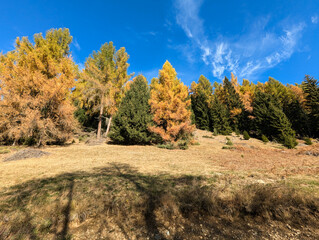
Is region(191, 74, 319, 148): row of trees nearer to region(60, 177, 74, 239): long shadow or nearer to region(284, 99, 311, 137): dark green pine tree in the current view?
region(284, 99, 311, 137): dark green pine tree

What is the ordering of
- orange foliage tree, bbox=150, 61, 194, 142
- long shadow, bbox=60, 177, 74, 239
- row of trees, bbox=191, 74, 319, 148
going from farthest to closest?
1. row of trees, bbox=191, 74, 319, 148
2. orange foliage tree, bbox=150, 61, 194, 142
3. long shadow, bbox=60, 177, 74, 239

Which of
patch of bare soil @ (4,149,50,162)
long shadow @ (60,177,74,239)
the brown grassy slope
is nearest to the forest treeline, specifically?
patch of bare soil @ (4,149,50,162)

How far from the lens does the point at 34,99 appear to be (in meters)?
11.7

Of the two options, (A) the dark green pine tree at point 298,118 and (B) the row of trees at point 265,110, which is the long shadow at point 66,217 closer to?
(B) the row of trees at point 265,110

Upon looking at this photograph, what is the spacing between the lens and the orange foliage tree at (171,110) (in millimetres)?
14320

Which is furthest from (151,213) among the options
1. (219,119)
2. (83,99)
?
(219,119)

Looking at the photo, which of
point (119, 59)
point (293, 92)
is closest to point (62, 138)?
point (119, 59)

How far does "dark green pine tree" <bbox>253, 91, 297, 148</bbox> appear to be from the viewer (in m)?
21.5

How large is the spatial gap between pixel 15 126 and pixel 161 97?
1373 cm

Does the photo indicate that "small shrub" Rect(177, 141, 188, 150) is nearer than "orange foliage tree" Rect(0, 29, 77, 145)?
No

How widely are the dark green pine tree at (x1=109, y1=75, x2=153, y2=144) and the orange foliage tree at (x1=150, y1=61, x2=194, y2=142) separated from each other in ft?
4.38

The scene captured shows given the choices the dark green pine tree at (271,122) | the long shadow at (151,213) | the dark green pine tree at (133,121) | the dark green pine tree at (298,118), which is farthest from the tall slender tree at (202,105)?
the long shadow at (151,213)

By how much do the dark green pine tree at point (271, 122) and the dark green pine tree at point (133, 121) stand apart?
18351 mm

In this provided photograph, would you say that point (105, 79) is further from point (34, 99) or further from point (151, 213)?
point (151, 213)
